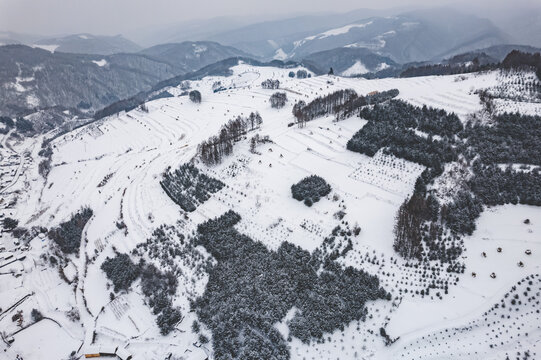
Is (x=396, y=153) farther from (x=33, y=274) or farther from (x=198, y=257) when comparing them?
(x=33, y=274)

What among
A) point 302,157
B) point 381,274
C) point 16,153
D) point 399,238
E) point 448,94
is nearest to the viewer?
point 381,274

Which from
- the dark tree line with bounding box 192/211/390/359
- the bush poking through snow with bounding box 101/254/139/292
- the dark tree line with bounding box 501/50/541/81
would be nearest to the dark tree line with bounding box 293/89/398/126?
the dark tree line with bounding box 501/50/541/81

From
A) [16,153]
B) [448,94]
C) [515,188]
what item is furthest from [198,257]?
[16,153]

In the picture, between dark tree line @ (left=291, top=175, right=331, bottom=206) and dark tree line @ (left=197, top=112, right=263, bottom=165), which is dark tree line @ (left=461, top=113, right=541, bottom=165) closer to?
dark tree line @ (left=291, top=175, right=331, bottom=206)

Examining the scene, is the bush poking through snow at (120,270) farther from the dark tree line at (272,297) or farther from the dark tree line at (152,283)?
the dark tree line at (272,297)

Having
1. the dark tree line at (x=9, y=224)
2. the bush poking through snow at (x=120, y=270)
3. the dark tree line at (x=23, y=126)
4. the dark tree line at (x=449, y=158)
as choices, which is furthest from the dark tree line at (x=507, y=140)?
the dark tree line at (x=23, y=126)
